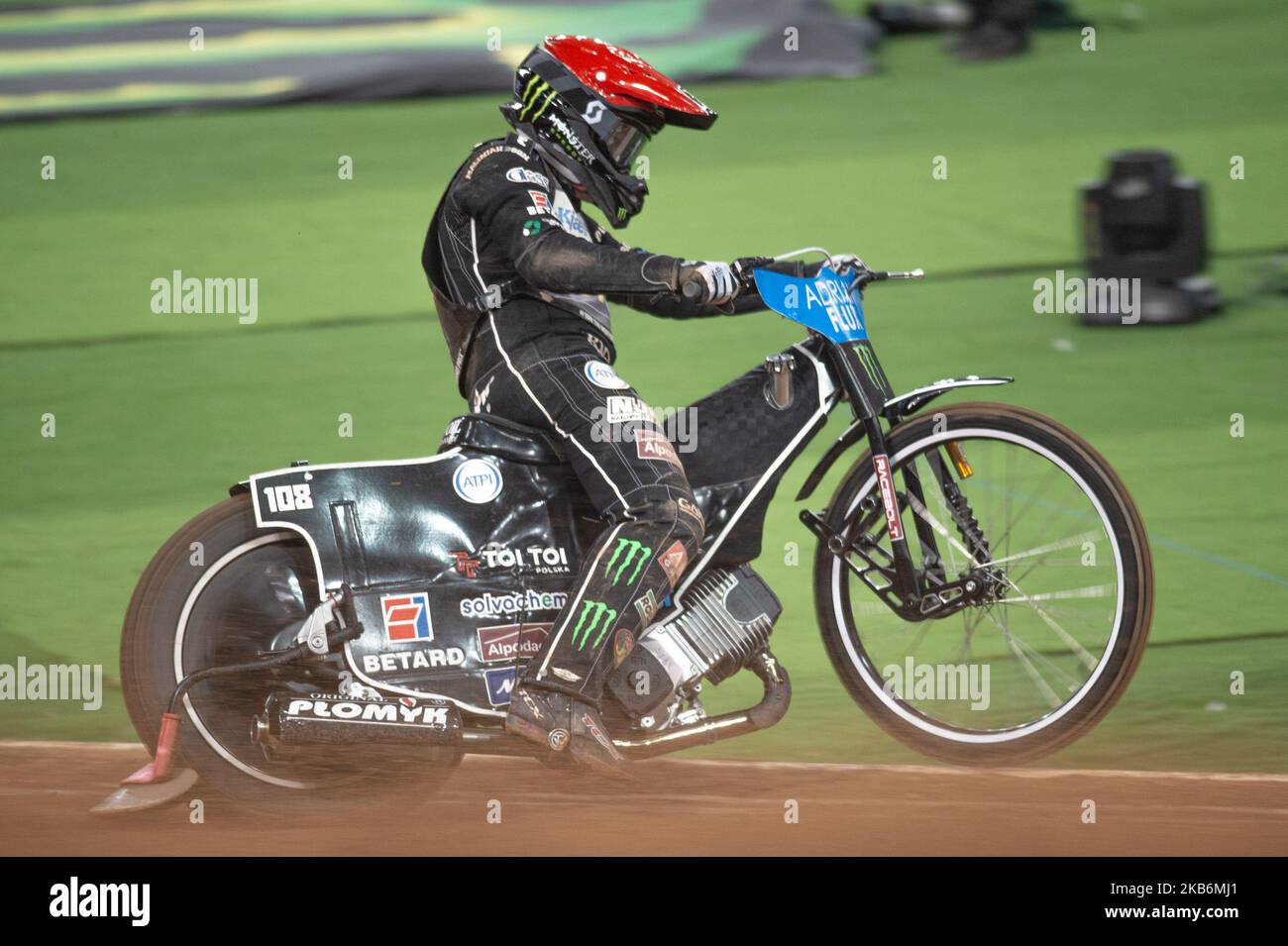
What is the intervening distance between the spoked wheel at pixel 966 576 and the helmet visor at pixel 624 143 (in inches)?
43.0

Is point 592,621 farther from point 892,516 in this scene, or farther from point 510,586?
point 892,516

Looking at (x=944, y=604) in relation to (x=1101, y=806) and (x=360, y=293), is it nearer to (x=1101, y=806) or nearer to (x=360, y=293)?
(x=1101, y=806)

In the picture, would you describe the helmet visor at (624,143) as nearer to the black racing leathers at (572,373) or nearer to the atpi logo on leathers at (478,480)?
the black racing leathers at (572,373)

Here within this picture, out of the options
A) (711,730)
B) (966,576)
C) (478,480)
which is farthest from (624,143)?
(711,730)

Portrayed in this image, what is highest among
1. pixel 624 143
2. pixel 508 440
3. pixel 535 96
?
pixel 535 96

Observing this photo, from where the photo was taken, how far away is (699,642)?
5.04 m

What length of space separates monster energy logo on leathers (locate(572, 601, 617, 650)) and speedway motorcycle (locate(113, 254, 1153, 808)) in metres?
0.14

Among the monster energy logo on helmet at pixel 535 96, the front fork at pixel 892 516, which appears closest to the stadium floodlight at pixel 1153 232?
the front fork at pixel 892 516

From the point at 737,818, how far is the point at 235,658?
149 cm

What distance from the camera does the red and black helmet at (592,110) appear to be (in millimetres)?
4988

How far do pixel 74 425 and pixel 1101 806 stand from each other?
6671 mm

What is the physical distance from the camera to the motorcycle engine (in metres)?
4.97

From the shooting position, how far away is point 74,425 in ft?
32.3

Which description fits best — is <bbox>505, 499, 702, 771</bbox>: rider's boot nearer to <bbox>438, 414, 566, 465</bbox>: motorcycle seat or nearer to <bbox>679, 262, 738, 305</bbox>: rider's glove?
<bbox>438, 414, 566, 465</bbox>: motorcycle seat
